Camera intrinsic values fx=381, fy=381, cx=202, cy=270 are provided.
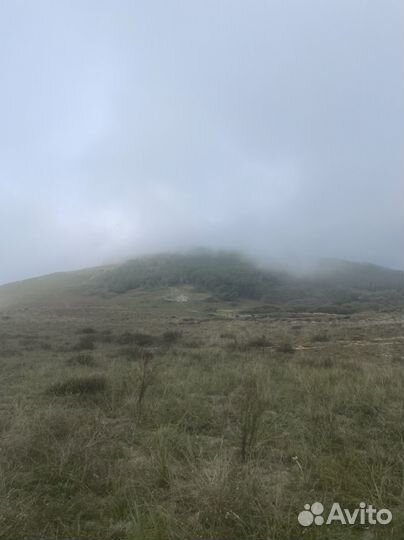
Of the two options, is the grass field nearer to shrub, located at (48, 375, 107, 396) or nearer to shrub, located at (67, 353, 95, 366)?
shrub, located at (48, 375, 107, 396)

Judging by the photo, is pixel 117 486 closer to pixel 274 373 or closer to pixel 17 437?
pixel 17 437

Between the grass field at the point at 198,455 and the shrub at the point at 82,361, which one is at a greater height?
the grass field at the point at 198,455

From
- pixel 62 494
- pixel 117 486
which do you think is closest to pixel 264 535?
pixel 117 486

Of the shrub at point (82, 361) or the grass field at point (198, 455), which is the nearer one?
the grass field at point (198, 455)

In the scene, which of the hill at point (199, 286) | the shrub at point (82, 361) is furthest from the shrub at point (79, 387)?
the hill at point (199, 286)

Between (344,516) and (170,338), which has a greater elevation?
(344,516)

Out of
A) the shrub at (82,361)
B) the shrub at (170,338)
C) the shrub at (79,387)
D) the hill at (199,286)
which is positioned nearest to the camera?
the shrub at (79,387)

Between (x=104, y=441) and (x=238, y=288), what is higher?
(x=104, y=441)

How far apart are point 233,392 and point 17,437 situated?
163 inches

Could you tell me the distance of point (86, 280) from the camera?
428 ft

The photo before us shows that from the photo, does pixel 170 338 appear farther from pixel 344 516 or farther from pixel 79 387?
pixel 344 516

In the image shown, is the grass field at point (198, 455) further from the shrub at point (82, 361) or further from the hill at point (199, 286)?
the hill at point (199, 286)

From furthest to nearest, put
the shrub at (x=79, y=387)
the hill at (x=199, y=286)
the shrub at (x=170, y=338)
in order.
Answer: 1. the hill at (x=199, y=286)
2. the shrub at (x=170, y=338)
3. the shrub at (x=79, y=387)

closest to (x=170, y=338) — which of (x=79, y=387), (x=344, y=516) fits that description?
(x=79, y=387)
